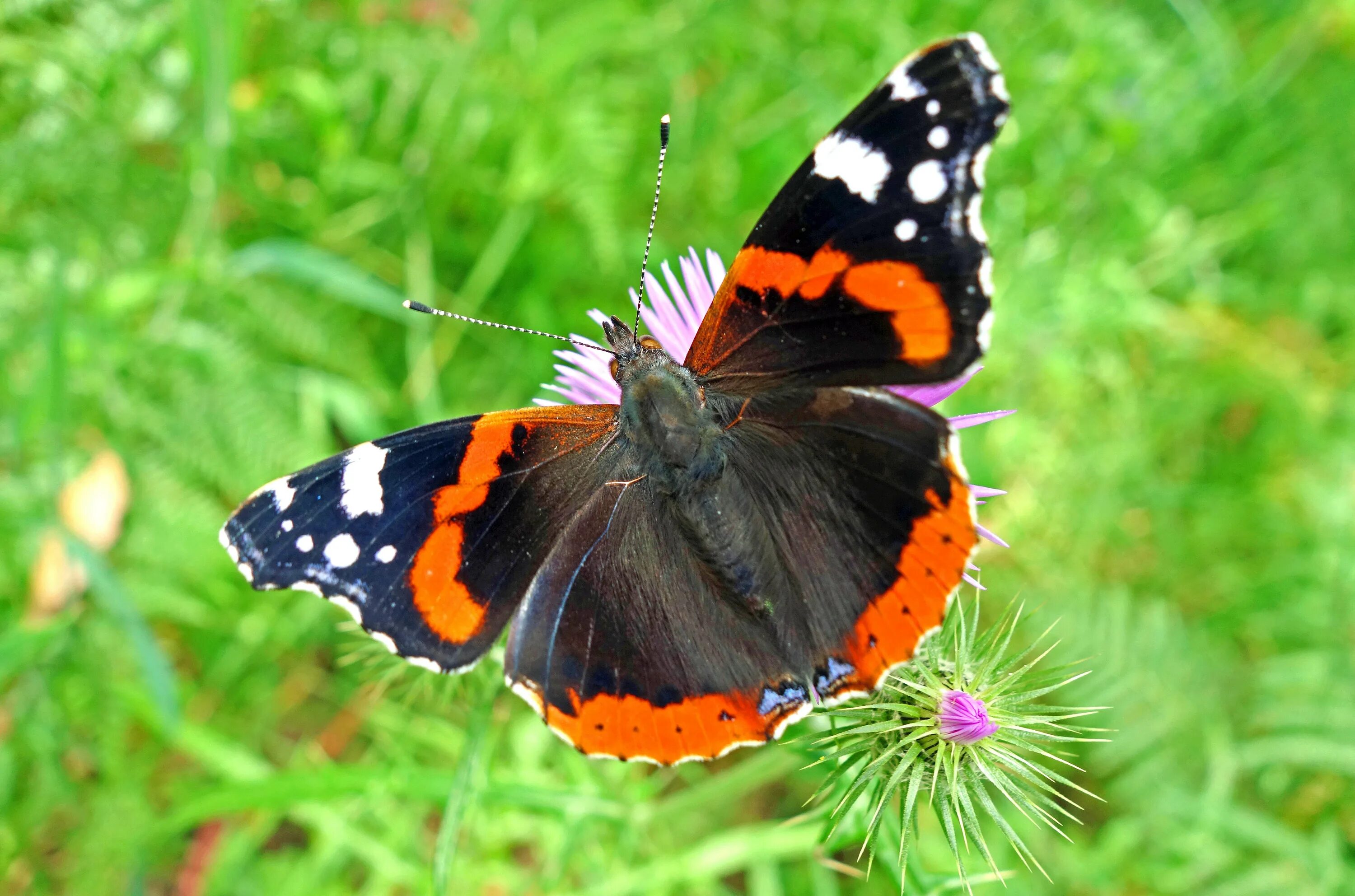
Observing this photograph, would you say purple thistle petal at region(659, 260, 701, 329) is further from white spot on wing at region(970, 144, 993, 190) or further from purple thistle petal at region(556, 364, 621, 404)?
white spot on wing at region(970, 144, 993, 190)

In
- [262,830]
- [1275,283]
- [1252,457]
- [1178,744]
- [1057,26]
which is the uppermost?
[1057,26]

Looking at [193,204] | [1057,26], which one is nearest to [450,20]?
[193,204]

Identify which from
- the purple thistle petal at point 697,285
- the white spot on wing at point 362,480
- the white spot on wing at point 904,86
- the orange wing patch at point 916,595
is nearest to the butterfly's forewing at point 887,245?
the white spot on wing at point 904,86

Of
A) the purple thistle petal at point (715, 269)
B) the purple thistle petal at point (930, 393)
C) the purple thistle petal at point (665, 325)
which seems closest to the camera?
the purple thistle petal at point (930, 393)

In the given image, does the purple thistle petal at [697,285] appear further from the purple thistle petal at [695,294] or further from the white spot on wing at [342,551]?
the white spot on wing at [342,551]

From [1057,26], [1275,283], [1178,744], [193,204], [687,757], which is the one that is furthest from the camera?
[1275,283]

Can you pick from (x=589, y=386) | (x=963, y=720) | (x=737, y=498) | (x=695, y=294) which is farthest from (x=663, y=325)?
(x=963, y=720)

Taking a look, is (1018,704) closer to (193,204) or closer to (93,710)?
(93,710)
